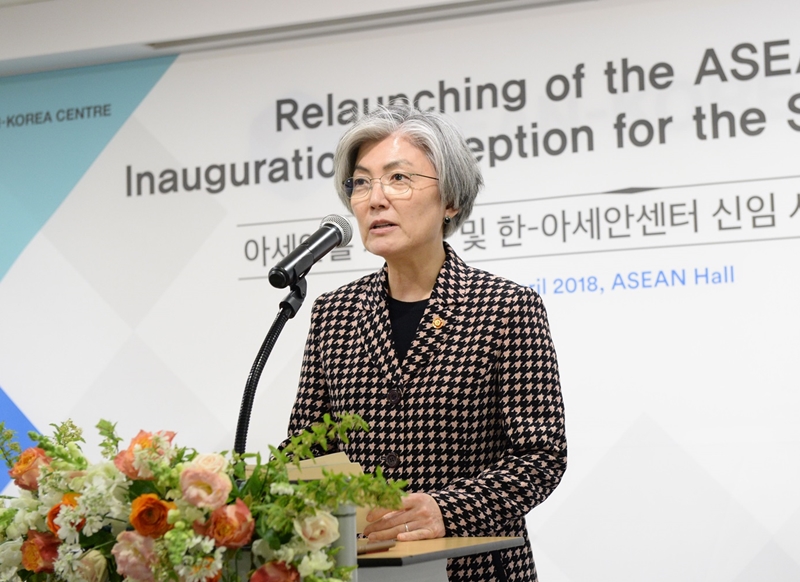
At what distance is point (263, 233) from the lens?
4074 millimetres

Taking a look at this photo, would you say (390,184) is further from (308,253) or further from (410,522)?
(410,522)

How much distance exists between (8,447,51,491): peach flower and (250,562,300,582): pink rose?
0.38 meters

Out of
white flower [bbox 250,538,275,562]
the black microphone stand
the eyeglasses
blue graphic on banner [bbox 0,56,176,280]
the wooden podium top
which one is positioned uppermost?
blue graphic on banner [bbox 0,56,176,280]

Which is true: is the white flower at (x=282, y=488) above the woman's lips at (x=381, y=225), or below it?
below

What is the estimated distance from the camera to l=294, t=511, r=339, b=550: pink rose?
3.87 ft

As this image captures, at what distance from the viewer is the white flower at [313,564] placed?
1174 mm

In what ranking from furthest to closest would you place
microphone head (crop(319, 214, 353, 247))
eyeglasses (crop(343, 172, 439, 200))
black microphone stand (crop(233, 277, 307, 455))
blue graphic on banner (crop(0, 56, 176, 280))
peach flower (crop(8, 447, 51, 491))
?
blue graphic on banner (crop(0, 56, 176, 280))
eyeglasses (crop(343, 172, 439, 200))
microphone head (crop(319, 214, 353, 247))
black microphone stand (crop(233, 277, 307, 455))
peach flower (crop(8, 447, 51, 491))

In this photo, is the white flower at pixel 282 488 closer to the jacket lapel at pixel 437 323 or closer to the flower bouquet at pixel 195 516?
the flower bouquet at pixel 195 516

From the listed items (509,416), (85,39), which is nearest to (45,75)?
(85,39)

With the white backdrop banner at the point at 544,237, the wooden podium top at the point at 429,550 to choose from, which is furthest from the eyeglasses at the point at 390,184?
the white backdrop banner at the point at 544,237

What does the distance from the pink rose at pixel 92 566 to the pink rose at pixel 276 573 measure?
20 cm

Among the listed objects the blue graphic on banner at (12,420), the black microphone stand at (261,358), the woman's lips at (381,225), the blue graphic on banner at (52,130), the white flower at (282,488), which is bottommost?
the white flower at (282,488)

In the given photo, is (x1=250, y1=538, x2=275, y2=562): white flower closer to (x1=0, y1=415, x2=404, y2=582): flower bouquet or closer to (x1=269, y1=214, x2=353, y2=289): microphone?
(x1=0, y1=415, x2=404, y2=582): flower bouquet

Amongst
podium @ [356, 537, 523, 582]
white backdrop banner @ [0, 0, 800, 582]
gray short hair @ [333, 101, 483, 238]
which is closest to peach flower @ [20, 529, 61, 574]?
podium @ [356, 537, 523, 582]
